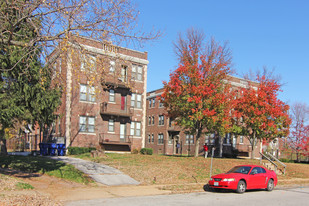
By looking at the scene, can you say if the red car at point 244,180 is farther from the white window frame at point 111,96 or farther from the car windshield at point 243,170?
the white window frame at point 111,96

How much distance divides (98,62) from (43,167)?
30.8 ft

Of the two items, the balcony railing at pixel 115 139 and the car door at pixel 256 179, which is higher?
the balcony railing at pixel 115 139

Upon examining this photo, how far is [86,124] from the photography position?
105ft

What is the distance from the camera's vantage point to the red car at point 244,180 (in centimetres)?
1469

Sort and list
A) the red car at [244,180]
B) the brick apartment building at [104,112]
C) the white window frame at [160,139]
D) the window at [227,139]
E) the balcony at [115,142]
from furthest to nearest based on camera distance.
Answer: the white window frame at [160,139] < the window at [227,139] < the balcony at [115,142] < the brick apartment building at [104,112] < the red car at [244,180]

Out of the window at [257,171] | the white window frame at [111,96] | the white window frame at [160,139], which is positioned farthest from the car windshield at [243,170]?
the white window frame at [160,139]

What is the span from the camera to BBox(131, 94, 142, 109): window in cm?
3538

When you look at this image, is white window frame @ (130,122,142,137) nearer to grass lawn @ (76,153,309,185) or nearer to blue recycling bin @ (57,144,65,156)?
blue recycling bin @ (57,144,65,156)

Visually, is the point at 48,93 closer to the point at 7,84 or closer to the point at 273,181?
the point at 7,84

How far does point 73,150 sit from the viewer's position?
94.2 ft

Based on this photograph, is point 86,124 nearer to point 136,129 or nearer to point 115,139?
point 115,139

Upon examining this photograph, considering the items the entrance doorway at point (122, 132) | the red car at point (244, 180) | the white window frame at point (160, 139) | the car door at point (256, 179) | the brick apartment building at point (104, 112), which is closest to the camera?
the red car at point (244, 180)

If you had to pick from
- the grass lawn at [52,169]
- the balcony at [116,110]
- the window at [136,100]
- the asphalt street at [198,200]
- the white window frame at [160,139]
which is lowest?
the asphalt street at [198,200]

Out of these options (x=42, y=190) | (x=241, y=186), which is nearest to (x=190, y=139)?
(x=241, y=186)
